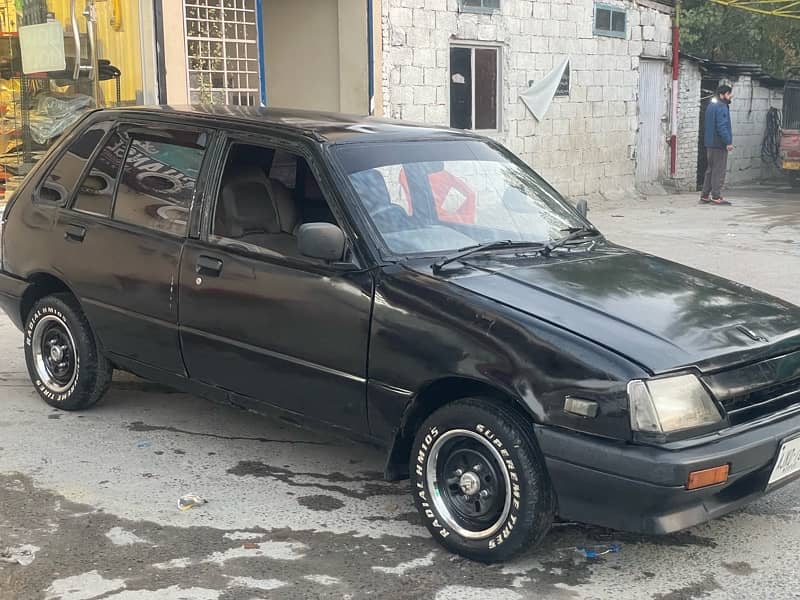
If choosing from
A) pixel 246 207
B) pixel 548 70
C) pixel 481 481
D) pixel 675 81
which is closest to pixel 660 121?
pixel 675 81

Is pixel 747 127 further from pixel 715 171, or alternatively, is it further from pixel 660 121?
pixel 715 171

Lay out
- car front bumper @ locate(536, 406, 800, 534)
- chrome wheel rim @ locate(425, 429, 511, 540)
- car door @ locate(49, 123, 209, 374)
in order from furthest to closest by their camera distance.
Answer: car door @ locate(49, 123, 209, 374) < chrome wheel rim @ locate(425, 429, 511, 540) < car front bumper @ locate(536, 406, 800, 534)

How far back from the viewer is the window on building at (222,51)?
1167 cm

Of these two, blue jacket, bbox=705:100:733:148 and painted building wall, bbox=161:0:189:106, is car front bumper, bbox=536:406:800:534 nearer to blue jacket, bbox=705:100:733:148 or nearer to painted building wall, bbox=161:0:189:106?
painted building wall, bbox=161:0:189:106

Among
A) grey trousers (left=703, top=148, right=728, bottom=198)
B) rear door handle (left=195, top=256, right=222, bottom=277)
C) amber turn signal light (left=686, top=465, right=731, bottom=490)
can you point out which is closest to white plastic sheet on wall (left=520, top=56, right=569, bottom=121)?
grey trousers (left=703, top=148, right=728, bottom=198)

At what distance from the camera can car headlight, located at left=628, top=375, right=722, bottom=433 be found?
11.4 feet

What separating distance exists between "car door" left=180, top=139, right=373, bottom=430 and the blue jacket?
13805 millimetres

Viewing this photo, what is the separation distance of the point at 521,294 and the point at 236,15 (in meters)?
9.20

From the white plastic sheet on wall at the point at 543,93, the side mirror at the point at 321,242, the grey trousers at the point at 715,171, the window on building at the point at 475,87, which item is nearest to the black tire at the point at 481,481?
the side mirror at the point at 321,242

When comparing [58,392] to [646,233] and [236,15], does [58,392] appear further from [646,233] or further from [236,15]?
[646,233]

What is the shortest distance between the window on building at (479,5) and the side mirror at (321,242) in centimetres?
1099

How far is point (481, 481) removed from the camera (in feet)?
12.7

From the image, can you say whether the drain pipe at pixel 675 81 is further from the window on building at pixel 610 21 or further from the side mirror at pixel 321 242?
the side mirror at pixel 321 242

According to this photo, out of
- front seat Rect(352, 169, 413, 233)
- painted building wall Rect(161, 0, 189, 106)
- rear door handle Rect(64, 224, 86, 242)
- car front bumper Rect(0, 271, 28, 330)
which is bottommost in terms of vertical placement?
car front bumper Rect(0, 271, 28, 330)
